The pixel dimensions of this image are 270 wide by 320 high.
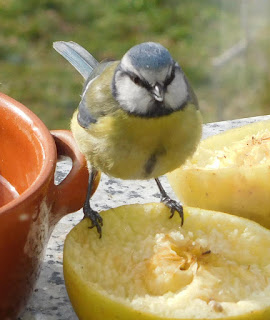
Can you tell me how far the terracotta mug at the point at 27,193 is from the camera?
1332mm

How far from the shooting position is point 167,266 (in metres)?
1.52

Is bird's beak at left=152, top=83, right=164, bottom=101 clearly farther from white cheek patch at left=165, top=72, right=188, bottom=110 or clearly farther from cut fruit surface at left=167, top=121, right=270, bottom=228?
cut fruit surface at left=167, top=121, right=270, bottom=228

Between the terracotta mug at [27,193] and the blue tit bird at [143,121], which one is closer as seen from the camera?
the terracotta mug at [27,193]

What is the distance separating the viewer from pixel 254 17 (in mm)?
4195

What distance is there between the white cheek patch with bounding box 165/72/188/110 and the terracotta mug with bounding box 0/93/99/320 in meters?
0.29

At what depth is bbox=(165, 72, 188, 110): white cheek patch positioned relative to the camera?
1.76 meters

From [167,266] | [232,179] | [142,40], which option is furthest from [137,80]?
[142,40]

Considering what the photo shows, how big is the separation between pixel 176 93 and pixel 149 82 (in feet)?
0.34

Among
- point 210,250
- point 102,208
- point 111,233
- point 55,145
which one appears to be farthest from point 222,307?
point 102,208

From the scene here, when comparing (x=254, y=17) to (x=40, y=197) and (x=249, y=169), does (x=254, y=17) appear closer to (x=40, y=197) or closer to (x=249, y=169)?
(x=249, y=169)

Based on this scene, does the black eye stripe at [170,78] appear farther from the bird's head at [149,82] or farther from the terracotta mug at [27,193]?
the terracotta mug at [27,193]

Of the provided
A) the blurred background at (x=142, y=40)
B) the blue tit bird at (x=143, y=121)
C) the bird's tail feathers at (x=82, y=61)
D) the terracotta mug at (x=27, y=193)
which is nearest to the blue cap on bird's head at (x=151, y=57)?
the blue tit bird at (x=143, y=121)

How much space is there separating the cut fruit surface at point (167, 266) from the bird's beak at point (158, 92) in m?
0.25

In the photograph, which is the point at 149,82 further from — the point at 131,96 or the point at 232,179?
the point at 232,179
